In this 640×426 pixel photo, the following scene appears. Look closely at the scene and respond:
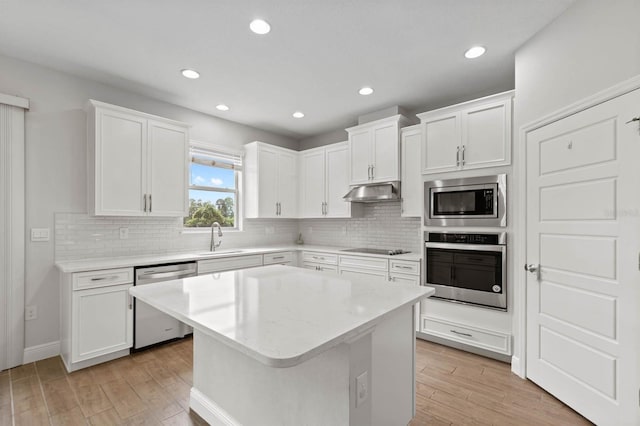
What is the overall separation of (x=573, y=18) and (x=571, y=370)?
2.44 meters

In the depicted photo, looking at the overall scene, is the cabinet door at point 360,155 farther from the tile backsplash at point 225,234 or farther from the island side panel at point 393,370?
the island side panel at point 393,370

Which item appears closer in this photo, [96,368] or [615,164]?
[615,164]

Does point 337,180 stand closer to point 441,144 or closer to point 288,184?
point 288,184

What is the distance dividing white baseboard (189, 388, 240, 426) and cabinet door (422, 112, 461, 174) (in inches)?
113

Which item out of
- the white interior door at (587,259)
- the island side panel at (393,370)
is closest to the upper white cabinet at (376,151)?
the white interior door at (587,259)

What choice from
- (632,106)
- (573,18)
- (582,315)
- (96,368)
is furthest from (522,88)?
(96,368)

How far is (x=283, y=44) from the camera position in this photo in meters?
2.54

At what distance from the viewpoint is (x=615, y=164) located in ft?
6.00

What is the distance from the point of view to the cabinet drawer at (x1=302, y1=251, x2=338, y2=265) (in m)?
4.14

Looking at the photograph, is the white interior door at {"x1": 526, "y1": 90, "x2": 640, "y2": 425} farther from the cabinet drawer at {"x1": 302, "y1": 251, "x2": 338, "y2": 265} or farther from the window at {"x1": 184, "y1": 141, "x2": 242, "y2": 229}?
the window at {"x1": 184, "y1": 141, "x2": 242, "y2": 229}

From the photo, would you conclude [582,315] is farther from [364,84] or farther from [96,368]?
[96,368]

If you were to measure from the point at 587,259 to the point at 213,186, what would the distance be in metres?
4.15

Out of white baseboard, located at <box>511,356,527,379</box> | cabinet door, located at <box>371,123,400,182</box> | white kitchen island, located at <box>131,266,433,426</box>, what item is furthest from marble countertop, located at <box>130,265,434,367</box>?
cabinet door, located at <box>371,123,400,182</box>

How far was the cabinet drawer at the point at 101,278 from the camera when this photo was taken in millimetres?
2637
